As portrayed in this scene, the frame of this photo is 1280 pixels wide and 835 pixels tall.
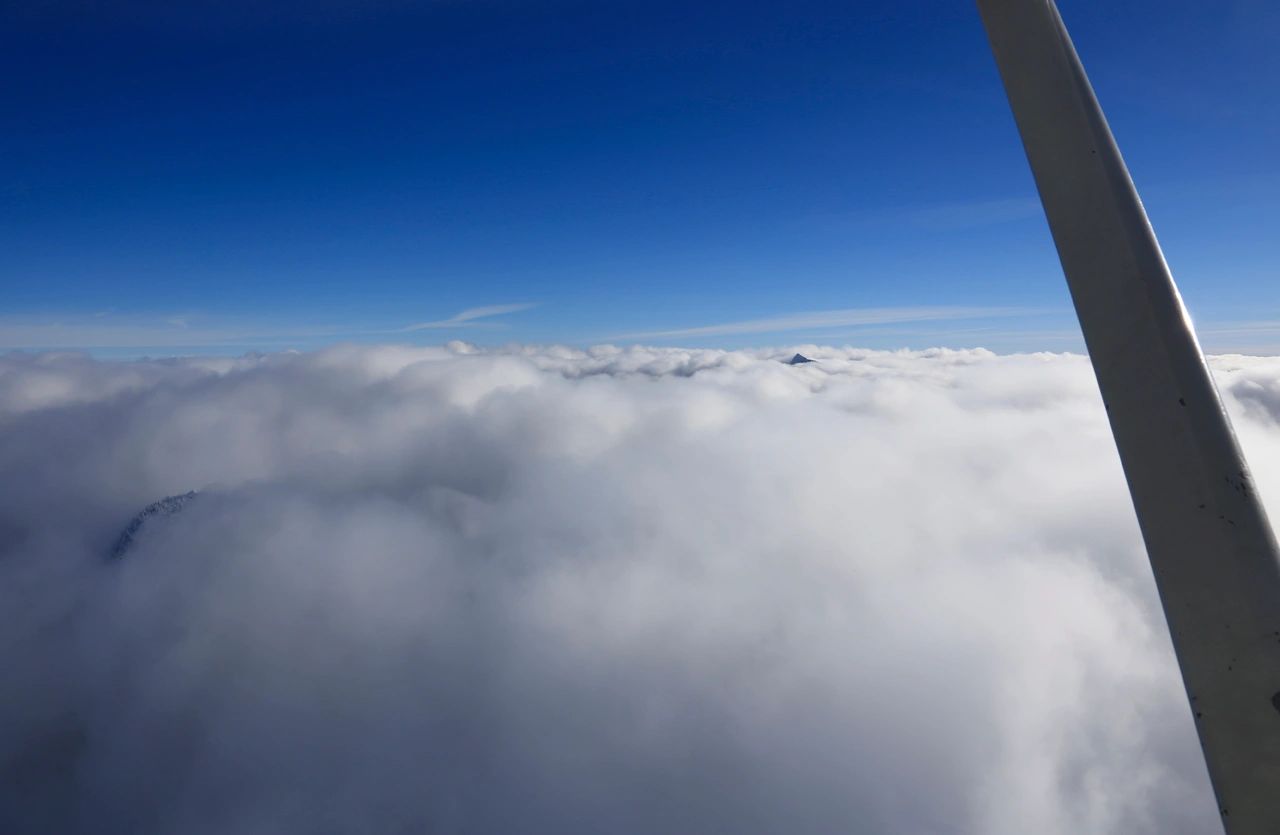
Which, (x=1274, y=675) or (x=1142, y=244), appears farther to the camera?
(x=1142, y=244)

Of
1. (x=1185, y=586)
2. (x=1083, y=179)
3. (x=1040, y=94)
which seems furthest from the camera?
(x=1040, y=94)

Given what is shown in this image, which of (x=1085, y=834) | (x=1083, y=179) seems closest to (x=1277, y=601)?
(x=1083, y=179)

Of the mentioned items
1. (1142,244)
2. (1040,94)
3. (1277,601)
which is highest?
(1040,94)

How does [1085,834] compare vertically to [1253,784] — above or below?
below

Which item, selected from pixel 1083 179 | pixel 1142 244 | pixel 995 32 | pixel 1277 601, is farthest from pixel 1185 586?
pixel 995 32

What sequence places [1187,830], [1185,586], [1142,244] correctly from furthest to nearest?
[1187,830], [1142,244], [1185,586]

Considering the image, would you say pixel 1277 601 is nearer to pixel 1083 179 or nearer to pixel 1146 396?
pixel 1146 396
